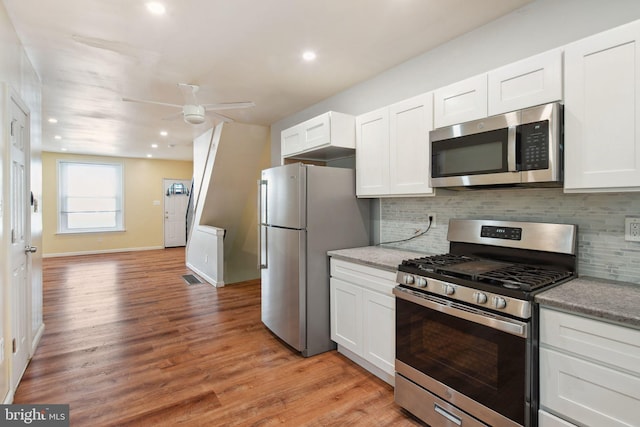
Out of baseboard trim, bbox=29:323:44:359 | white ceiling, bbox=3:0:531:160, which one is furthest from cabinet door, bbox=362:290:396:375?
baseboard trim, bbox=29:323:44:359

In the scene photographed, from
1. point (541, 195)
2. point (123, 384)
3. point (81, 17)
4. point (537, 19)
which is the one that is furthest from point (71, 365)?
point (537, 19)

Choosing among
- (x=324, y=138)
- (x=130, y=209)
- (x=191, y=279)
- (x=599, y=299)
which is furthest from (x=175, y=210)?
(x=599, y=299)

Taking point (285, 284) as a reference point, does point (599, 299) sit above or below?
above

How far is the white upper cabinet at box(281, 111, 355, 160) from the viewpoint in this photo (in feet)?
9.77

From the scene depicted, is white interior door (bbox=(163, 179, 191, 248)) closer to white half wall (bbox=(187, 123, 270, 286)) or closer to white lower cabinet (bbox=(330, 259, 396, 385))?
white half wall (bbox=(187, 123, 270, 286))

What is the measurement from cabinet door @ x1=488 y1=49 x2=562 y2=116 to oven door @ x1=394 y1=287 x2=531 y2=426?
3.94 feet

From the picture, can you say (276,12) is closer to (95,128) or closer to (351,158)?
(351,158)

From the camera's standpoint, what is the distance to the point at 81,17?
7.43ft

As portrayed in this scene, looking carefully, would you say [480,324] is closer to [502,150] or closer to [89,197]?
[502,150]

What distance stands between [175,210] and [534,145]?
9628 millimetres

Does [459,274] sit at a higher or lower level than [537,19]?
lower

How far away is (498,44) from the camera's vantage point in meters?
2.30

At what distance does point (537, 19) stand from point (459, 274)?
1.73 meters

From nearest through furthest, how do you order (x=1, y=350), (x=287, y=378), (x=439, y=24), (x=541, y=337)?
(x=541, y=337) < (x=1, y=350) < (x=439, y=24) < (x=287, y=378)
